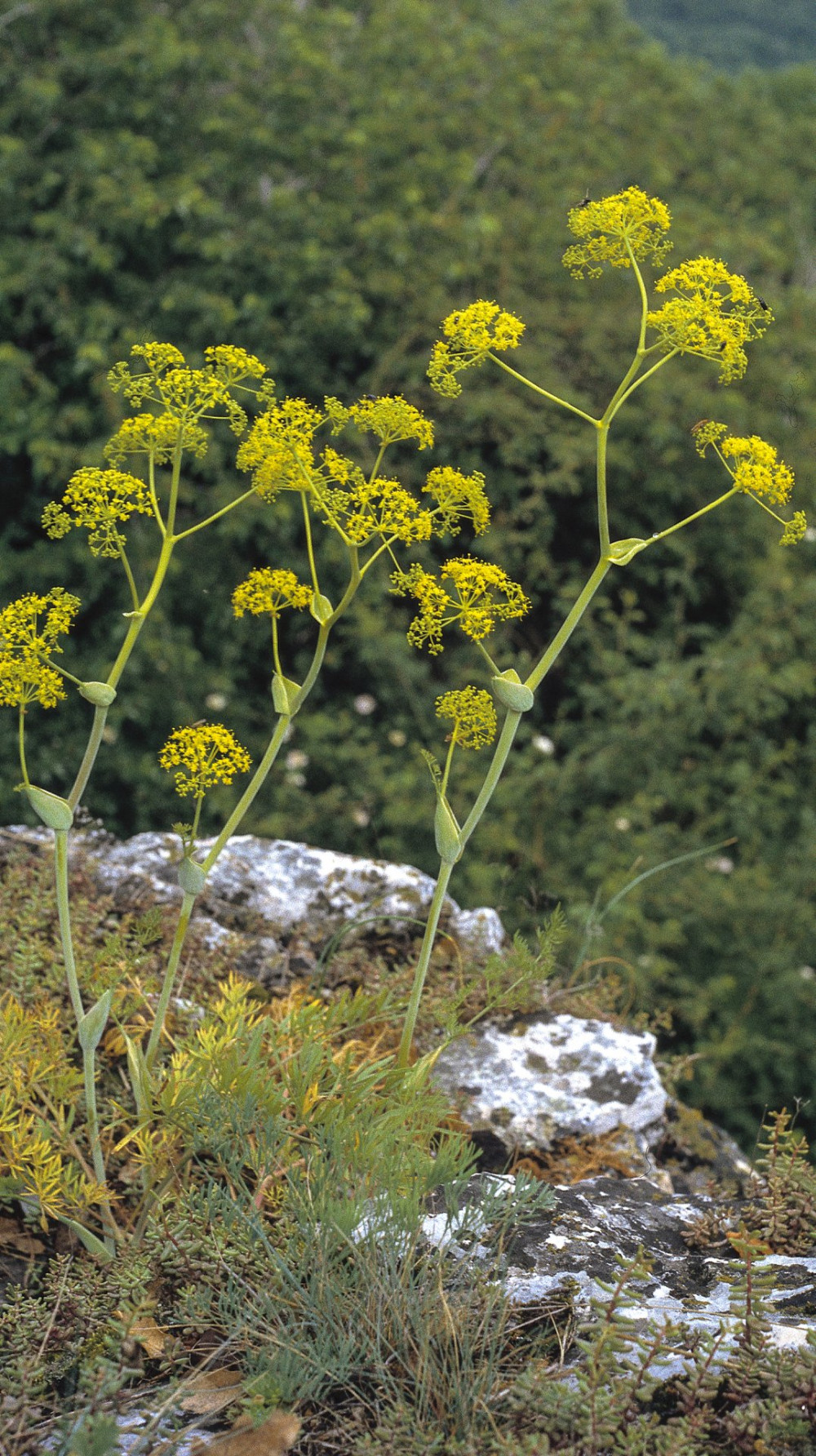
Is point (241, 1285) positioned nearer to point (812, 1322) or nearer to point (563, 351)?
point (812, 1322)

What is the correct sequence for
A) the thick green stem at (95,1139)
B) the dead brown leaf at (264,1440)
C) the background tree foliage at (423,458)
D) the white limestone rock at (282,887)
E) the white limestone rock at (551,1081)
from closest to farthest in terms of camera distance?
1. the dead brown leaf at (264,1440)
2. the thick green stem at (95,1139)
3. the white limestone rock at (551,1081)
4. the white limestone rock at (282,887)
5. the background tree foliage at (423,458)

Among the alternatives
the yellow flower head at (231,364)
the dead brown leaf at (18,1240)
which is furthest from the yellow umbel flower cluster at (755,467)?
the dead brown leaf at (18,1240)

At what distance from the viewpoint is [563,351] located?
555cm

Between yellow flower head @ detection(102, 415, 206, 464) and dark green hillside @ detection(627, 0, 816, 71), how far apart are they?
40.5ft

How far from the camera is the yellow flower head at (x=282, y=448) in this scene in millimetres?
1752

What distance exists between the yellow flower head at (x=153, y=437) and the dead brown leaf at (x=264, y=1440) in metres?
1.25

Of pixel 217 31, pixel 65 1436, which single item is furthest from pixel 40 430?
pixel 65 1436

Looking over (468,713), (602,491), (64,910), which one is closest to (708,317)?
(602,491)

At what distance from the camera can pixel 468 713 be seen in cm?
184

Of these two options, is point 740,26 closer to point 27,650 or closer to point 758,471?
point 758,471

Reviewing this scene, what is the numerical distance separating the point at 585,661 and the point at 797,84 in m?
5.98

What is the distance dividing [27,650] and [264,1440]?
1.02 m

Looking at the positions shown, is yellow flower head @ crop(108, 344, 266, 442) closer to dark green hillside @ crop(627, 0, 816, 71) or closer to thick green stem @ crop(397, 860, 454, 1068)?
thick green stem @ crop(397, 860, 454, 1068)

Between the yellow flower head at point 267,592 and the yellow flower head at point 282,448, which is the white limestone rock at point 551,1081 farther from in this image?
the yellow flower head at point 282,448
